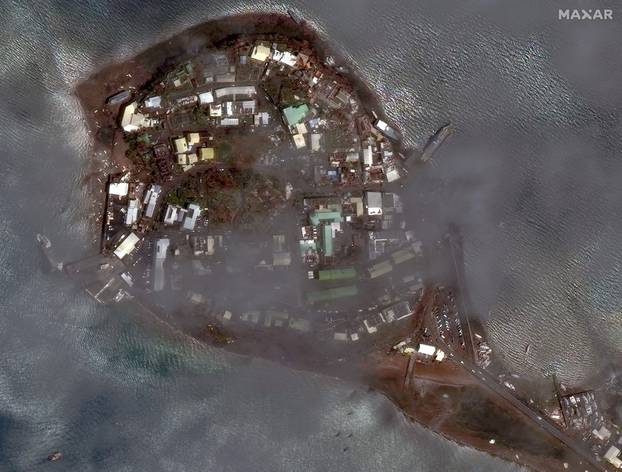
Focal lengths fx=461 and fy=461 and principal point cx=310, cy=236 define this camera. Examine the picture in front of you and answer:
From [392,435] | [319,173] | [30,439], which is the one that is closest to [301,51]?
[319,173]

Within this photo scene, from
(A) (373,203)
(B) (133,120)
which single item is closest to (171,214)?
(B) (133,120)

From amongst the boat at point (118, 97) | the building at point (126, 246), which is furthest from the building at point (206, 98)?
the building at point (126, 246)

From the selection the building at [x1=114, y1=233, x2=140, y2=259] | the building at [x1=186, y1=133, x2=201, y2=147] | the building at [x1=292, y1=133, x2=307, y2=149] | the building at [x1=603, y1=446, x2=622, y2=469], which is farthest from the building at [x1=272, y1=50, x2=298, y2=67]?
the building at [x1=603, y1=446, x2=622, y2=469]

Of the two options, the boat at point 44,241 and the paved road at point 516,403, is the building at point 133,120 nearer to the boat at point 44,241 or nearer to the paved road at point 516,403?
the boat at point 44,241

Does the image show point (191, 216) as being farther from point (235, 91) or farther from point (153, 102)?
point (235, 91)

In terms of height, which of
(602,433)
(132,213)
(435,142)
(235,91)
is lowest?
(602,433)

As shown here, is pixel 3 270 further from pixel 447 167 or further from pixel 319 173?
pixel 447 167
